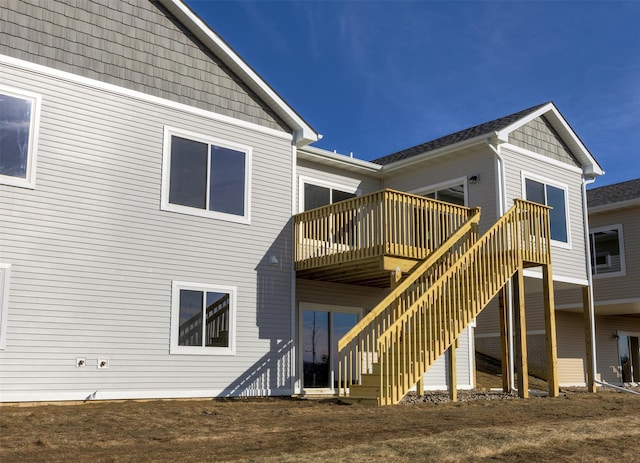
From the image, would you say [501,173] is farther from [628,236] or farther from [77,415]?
[77,415]

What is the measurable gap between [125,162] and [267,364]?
478 cm

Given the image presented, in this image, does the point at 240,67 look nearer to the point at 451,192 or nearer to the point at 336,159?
the point at 336,159

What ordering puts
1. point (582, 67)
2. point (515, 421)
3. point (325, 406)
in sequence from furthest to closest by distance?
point (582, 67) < point (325, 406) < point (515, 421)

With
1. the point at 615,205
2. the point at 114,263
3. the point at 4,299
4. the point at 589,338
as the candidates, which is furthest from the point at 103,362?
the point at 615,205

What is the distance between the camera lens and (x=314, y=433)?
8383mm

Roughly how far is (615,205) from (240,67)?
13.2 m

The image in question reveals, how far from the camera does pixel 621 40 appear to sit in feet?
70.5

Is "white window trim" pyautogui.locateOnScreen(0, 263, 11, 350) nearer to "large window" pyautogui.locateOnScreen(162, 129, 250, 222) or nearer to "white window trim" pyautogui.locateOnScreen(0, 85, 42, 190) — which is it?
"white window trim" pyautogui.locateOnScreen(0, 85, 42, 190)

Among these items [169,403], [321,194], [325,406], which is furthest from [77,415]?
[321,194]

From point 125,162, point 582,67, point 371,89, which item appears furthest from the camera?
point 371,89

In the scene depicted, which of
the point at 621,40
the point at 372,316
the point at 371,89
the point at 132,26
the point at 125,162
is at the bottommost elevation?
the point at 372,316

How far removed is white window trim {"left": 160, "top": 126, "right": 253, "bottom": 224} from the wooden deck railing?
1346 mm

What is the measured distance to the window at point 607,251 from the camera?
72.8ft

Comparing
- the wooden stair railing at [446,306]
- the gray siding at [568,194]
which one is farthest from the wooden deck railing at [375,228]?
the gray siding at [568,194]
